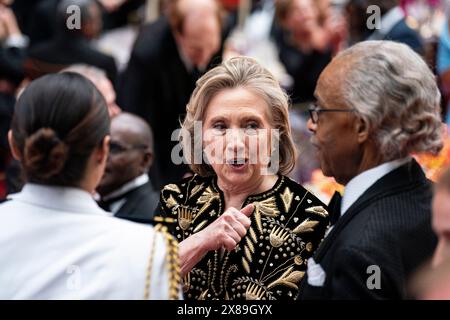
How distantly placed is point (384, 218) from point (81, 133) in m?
0.90

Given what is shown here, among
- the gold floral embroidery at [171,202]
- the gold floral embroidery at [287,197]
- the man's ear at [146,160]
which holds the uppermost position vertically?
the gold floral embroidery at [287,197]

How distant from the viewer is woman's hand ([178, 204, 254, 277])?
321cm

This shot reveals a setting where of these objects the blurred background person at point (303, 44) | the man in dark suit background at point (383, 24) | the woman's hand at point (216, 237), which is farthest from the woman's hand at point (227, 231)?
the blurred background person at point (303, 44)

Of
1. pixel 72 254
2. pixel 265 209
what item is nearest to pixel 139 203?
pixel 265 209

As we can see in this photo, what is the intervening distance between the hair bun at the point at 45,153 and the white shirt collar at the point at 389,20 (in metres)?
5.13

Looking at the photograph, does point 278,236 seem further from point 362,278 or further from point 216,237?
point 362,278

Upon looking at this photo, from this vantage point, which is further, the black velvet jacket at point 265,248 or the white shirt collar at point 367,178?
the black velvet jacket at point 265,248

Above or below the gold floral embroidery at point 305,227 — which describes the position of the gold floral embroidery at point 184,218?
below

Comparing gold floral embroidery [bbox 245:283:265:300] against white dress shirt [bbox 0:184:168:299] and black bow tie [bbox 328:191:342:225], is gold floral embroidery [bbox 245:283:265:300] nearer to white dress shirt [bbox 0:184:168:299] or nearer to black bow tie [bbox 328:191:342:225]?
black bow tie [bbox 328:191:342:225]

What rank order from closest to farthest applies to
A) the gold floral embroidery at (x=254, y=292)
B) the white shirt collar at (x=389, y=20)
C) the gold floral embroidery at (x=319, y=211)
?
the gold floral embroidery at (x=254, y=292) → the gold floral embroidery at (x=319, y=211) → the white shirt collar at (x=389, y=20)

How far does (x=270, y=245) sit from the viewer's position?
3.38 metres

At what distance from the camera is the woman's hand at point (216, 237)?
321 cm

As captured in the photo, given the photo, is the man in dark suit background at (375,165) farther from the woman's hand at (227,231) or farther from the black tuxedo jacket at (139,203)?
the black tuxedo jacket at (139,203)
